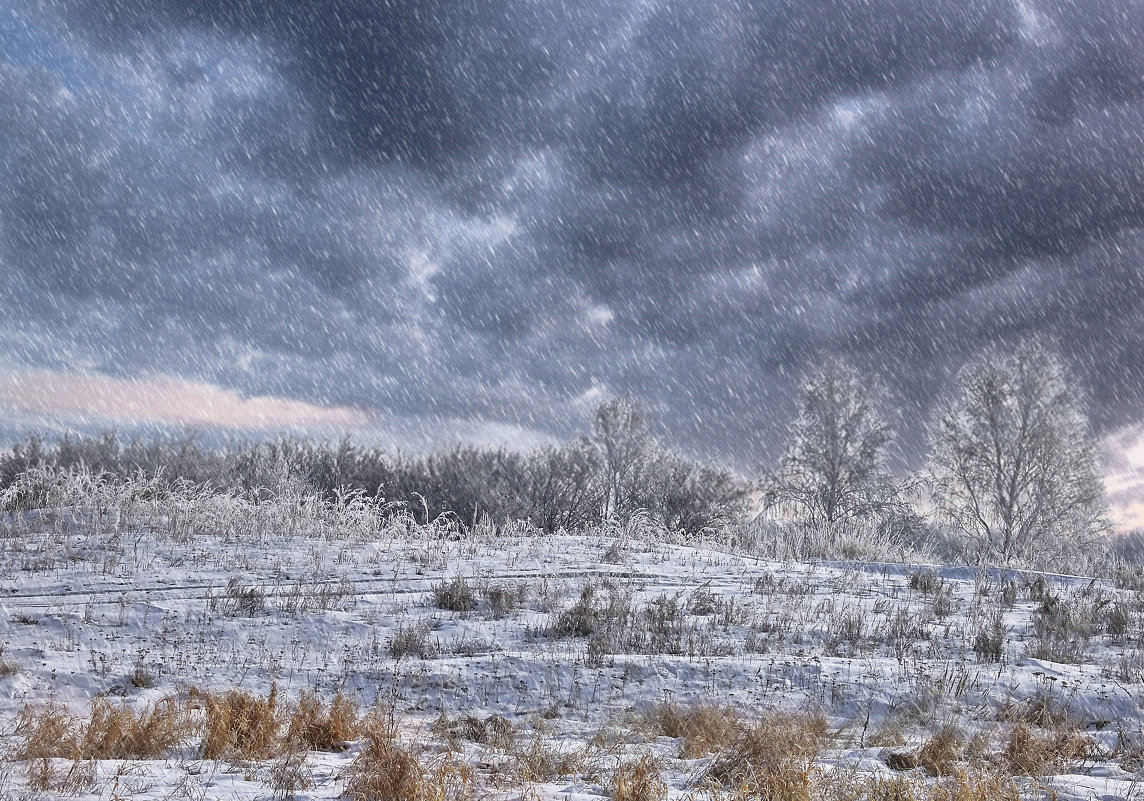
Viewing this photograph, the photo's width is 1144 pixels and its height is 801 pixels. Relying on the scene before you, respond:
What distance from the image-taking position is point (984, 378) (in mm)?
32625

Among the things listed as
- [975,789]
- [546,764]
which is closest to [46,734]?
[546,764]

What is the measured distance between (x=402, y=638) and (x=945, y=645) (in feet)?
21.1

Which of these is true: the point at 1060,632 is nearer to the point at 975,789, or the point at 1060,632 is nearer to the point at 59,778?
the point at 975,789

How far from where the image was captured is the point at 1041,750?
609 cm

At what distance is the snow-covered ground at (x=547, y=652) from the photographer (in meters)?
6.12

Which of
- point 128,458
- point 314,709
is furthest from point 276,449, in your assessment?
point 314,709

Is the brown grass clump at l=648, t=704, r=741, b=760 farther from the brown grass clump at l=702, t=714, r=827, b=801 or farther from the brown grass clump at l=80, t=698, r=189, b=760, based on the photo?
the brown grass clump at l=80, t=698, r=189, b=760

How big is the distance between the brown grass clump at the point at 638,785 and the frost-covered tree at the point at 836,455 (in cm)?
2987

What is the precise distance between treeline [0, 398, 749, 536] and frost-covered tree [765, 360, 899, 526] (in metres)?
2.72

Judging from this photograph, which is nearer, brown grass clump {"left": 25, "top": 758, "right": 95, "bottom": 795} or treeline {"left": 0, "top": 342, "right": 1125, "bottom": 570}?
brown grass clump {"left": 25, "top": 758, "right": 95, "bottom": 795}

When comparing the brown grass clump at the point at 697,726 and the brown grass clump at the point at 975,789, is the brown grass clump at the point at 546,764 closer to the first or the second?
the brown grass clump at the point at 697,726

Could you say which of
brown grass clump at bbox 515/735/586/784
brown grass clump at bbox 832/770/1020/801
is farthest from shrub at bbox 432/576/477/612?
brown grass clump at bbox 832/770/1020/801

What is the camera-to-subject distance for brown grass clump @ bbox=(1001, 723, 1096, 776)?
19.1 feet

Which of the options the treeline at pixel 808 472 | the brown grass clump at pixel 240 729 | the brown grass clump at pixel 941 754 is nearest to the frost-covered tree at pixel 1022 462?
the treeline at pixel 808 472
